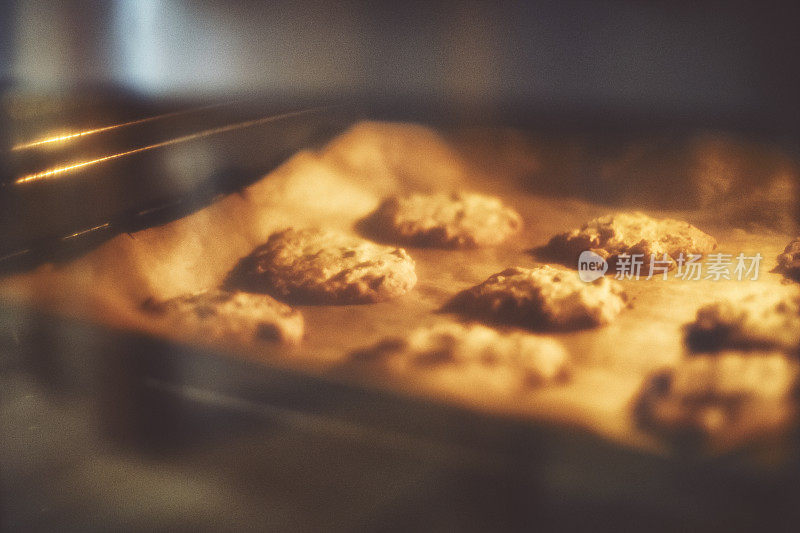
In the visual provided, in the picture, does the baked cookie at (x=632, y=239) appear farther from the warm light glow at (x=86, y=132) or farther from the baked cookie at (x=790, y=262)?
the warm light glow at (x=86, y=132)

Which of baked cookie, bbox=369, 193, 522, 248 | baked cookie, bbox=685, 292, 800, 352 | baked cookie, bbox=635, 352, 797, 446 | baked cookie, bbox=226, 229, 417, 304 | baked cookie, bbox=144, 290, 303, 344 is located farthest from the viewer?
baked cookie, bbox=369, 193, 522, 248

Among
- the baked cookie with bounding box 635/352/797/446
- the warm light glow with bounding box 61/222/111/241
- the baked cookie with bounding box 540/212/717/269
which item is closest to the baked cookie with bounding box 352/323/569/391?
the baked cookie with bounding box 635/352/797/446

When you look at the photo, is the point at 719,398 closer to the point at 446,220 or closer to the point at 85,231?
the point at 446,220

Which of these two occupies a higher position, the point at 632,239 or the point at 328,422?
the point at 632,239

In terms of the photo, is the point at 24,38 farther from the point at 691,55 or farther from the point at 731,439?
the point at 731,439
